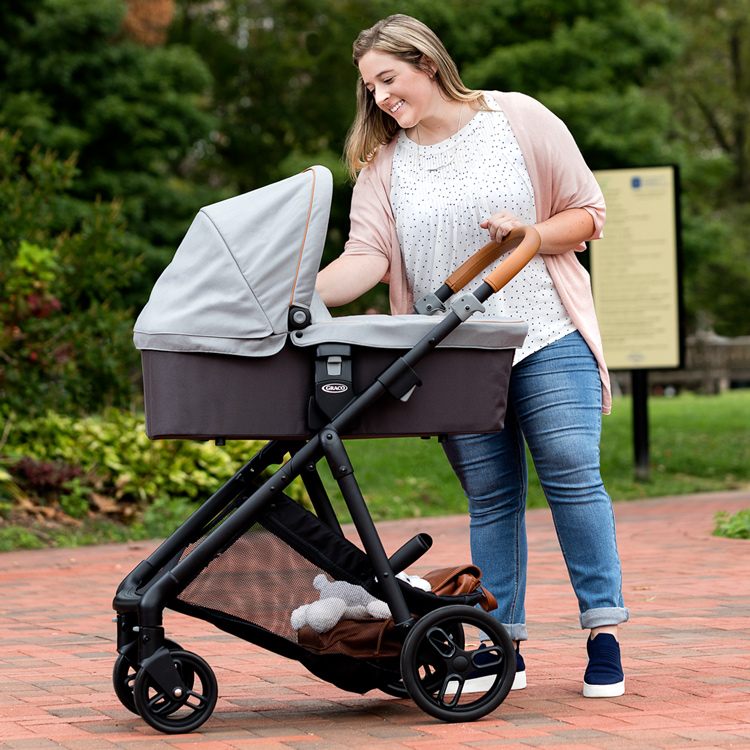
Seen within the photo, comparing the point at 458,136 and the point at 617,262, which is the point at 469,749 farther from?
the point at 617,262

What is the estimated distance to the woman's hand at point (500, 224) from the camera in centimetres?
322

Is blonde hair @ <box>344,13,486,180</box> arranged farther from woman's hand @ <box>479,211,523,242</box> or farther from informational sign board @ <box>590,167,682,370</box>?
informational sign board @ <box>590,167,682,370</box>

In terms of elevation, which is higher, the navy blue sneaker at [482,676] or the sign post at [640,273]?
A: the sign post at [640,273]

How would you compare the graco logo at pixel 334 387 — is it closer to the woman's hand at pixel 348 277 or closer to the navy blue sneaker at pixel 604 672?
the woman's hand at pixel 348 277

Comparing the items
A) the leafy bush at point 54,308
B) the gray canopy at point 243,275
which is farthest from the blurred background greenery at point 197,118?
the gray canopy at point 243,275

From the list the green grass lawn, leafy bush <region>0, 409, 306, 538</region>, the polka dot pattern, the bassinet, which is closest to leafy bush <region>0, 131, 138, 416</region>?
leafy bush <region>0, 409, 306, 538</region>

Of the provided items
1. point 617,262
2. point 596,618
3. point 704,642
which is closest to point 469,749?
point 596,618

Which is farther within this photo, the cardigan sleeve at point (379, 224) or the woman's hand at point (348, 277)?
the cardigan sleeve at point (379, 224)

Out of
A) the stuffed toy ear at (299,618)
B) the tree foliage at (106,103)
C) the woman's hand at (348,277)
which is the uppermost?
the tree foliage at (106,103)

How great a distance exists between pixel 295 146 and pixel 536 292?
73.7 ft

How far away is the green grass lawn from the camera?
963 cm

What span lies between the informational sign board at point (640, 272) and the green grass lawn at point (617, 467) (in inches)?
46.3

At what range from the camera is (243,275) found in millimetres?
2998

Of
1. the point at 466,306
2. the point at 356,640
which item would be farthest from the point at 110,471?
the point at 466,306
